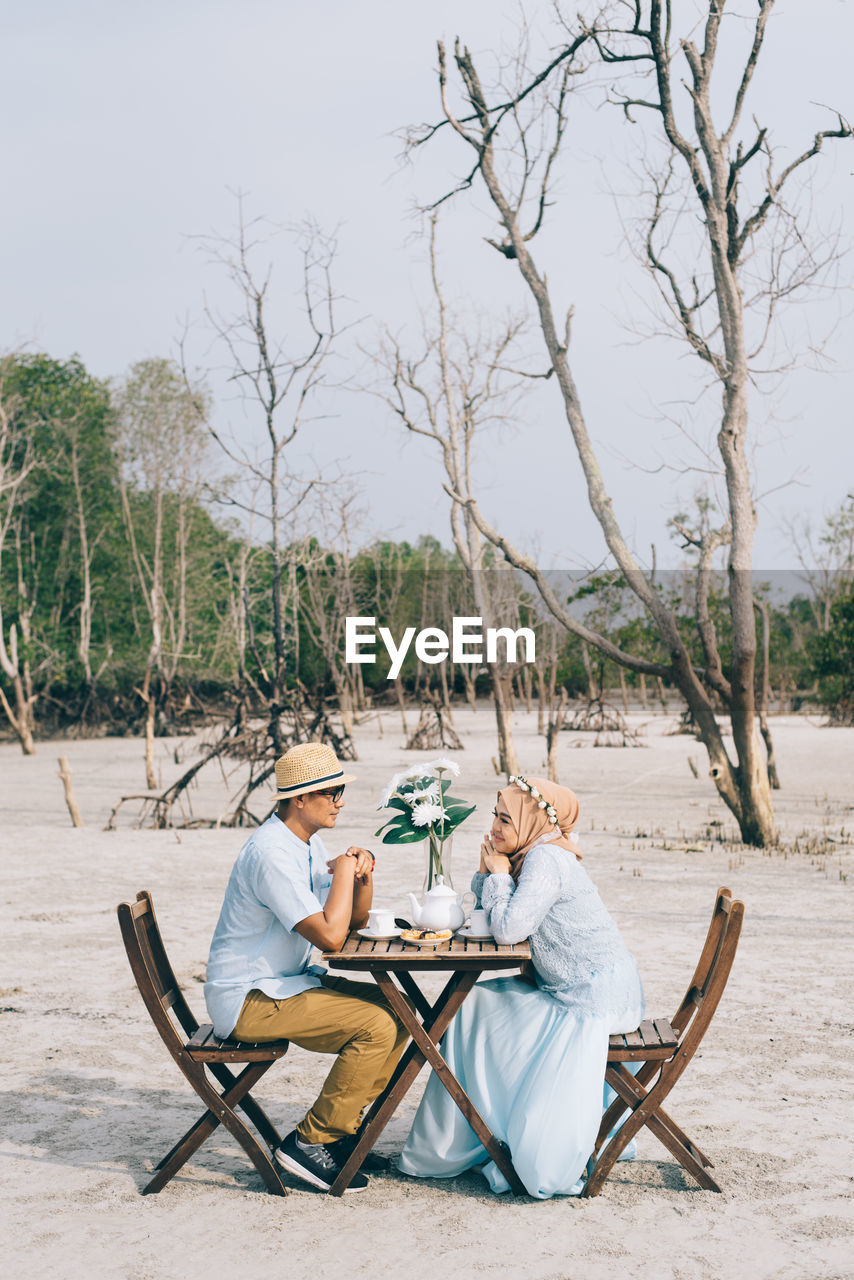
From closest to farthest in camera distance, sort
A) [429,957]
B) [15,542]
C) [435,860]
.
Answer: [429,957], [435,860], [15,542]

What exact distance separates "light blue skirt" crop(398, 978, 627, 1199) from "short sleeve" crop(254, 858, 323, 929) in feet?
2.20

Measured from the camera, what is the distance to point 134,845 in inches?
496

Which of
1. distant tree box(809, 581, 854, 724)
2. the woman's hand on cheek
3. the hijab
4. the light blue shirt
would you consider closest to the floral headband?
the hijab

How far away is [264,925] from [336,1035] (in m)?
0.40

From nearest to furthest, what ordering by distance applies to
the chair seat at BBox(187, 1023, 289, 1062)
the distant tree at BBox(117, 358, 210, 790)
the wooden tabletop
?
the wooden tabletop → the chair seat at BBox(187, 1023, 289, 1062) → the distant tree at BBox(117, 358, 210, 790)

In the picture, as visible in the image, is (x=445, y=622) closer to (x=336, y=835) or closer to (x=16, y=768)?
(x=16, y=768)

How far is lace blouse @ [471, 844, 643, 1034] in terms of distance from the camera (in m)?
3.70

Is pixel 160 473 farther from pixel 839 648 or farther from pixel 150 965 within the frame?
pixel 150 965

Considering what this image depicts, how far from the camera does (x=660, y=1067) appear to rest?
3836 millimetres

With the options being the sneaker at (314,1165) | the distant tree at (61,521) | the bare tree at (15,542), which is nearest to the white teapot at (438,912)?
the sneaker at (314,1165)

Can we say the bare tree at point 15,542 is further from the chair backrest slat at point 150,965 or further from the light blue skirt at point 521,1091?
the light blue skirt at point 521,1091

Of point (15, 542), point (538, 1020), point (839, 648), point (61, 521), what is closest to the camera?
point (538, 1020)

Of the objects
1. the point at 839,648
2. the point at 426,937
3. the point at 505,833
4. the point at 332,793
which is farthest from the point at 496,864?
the point at 839,648

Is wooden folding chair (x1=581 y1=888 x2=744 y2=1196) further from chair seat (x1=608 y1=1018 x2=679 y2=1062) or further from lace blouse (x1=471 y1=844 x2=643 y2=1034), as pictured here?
lace blouse (x1=471 y1=844 x2=643 y2=1034)
